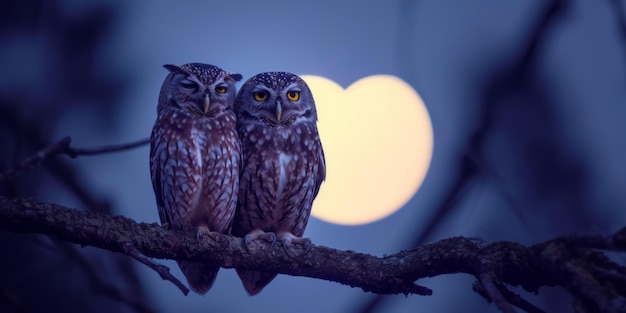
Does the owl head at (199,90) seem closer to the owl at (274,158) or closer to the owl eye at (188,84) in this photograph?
the owl eye at (188,84)

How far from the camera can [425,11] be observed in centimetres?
432

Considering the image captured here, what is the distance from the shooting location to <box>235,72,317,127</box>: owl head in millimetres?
2572

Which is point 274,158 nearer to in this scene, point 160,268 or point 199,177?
point 199,177

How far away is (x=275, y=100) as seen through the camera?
2.57 m

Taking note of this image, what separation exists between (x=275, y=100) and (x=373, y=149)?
158 cm

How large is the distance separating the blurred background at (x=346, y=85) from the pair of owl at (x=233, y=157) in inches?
20.9

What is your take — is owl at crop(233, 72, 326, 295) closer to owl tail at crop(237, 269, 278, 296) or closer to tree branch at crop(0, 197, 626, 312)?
owl tail at crop(237, 269, 278, 296)

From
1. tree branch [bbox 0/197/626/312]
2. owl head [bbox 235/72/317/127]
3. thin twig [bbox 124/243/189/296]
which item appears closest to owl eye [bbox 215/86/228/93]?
owl head [bbox 235/72/317/127]

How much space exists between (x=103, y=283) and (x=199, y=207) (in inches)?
26.1

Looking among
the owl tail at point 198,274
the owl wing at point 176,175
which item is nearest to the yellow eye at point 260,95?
the owl wing at point 176,175

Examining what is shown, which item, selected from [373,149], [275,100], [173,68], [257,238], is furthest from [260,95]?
[373,149]

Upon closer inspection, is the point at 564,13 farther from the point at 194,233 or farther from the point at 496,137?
the point at 194,233

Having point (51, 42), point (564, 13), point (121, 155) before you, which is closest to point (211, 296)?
point (121, 155)

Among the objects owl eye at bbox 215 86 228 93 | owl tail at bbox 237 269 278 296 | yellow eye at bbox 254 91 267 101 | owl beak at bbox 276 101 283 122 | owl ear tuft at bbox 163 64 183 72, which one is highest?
owl ear tuft at bbox 163 64 183 72
